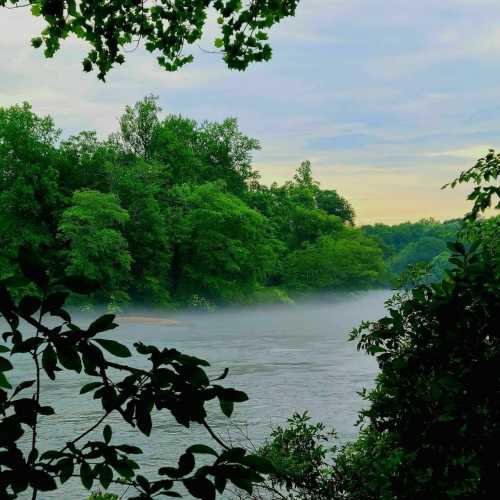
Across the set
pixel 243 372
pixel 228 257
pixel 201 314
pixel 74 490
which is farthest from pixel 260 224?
pixel 74 490

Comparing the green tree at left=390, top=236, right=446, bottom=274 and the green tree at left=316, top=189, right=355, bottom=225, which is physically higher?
the green tree at left=316, top=189, right=355, bottom=225

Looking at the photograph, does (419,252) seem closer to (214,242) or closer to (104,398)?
(214,242)

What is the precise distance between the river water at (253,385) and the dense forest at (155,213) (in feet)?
31.8

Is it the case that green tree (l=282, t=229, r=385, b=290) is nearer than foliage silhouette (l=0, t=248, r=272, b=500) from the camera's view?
No

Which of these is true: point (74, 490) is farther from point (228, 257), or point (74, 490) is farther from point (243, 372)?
point (228, 257)

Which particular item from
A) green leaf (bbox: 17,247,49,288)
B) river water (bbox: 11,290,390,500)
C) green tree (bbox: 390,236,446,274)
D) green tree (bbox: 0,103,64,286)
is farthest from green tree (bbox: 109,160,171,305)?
green tree (bbox: 390,236,446,274)

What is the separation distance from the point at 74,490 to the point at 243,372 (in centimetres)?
1376

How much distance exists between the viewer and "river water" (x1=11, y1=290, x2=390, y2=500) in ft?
43.0

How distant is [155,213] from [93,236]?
6.34 metres

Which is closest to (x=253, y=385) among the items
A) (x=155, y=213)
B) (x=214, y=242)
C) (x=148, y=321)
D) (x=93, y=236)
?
(x=148, y=321)

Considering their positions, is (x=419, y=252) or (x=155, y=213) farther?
(x=419, y=252)

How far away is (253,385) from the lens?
2033 centimetres

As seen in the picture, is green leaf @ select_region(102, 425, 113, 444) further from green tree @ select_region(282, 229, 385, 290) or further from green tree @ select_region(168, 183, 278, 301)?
green tree @ select_region(282, 229, 385, 290)

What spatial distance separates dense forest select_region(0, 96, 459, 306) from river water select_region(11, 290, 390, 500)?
31.8 feet
